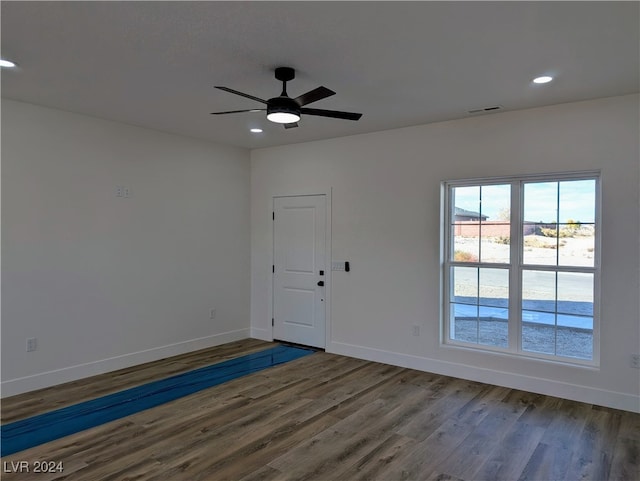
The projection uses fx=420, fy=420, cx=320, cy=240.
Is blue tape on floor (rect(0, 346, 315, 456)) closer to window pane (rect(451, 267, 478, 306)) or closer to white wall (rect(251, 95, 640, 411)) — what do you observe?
white wall (rect(251, 95, 640, 411))

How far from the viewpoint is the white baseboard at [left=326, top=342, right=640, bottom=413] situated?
12.5ft

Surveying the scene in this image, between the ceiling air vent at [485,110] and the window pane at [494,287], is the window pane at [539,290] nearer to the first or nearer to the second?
the window pane at [494,287]

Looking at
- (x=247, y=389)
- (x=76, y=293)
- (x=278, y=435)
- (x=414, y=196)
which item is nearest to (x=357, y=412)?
(x=278, y=435)

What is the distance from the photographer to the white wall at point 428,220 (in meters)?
3.81

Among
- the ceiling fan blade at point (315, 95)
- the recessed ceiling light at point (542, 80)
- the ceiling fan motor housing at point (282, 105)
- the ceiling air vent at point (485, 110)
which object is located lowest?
the ceiling fan motor housing at point (282, 105)

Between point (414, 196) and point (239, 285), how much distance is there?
9.65 ft

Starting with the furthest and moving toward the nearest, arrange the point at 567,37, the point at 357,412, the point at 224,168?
the point at 224,168
the point at 357,412
the point at 567,37

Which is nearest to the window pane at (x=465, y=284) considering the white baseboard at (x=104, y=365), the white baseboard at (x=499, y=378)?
the white baseboard at (x=499, y=378)

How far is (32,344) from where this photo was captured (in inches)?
163

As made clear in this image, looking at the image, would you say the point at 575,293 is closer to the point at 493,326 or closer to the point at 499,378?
the point at 493,326

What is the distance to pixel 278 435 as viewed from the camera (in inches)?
128

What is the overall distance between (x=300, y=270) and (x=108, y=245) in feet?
8.15

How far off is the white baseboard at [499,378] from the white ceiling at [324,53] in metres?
2.72

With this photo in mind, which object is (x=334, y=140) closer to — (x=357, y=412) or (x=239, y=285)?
(x=239, y=285)
